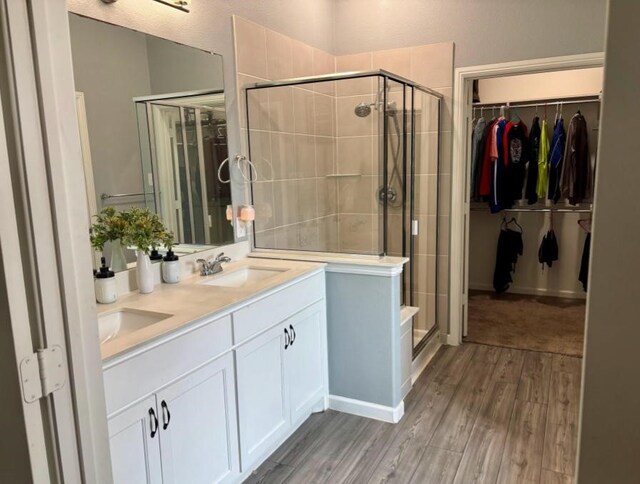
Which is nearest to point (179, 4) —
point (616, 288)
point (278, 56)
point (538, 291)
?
point (278, 56)

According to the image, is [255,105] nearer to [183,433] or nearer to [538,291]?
[183,433]

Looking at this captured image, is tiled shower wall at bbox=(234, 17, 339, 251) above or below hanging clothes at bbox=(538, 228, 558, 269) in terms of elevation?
above

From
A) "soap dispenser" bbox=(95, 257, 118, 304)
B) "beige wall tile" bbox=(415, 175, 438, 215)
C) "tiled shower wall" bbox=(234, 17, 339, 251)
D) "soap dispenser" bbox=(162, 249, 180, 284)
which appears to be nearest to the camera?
"soap dispenser" bbox=(95, 257, 118, 304)

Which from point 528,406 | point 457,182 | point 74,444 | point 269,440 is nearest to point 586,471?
point 74,444

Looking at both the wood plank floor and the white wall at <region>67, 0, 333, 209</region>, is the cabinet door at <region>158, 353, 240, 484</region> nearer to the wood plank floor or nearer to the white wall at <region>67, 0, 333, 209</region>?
the wood plank floor

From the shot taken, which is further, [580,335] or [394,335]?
[580,335]

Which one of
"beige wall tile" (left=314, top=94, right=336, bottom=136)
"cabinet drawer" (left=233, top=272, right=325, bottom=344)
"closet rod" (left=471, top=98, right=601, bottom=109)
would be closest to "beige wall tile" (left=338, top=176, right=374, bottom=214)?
"beige wall tile" (left=314, top=94, right=336, bottom=136)

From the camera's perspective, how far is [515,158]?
15.8 ft

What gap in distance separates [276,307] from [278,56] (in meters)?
1.76

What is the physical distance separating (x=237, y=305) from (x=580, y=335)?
326 centimetres

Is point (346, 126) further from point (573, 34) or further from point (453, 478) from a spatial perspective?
point (453, 478)

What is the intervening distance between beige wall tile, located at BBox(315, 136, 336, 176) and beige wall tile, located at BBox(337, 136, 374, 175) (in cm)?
5

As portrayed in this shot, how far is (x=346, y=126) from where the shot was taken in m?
3.67

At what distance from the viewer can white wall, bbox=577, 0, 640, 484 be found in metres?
0.82
